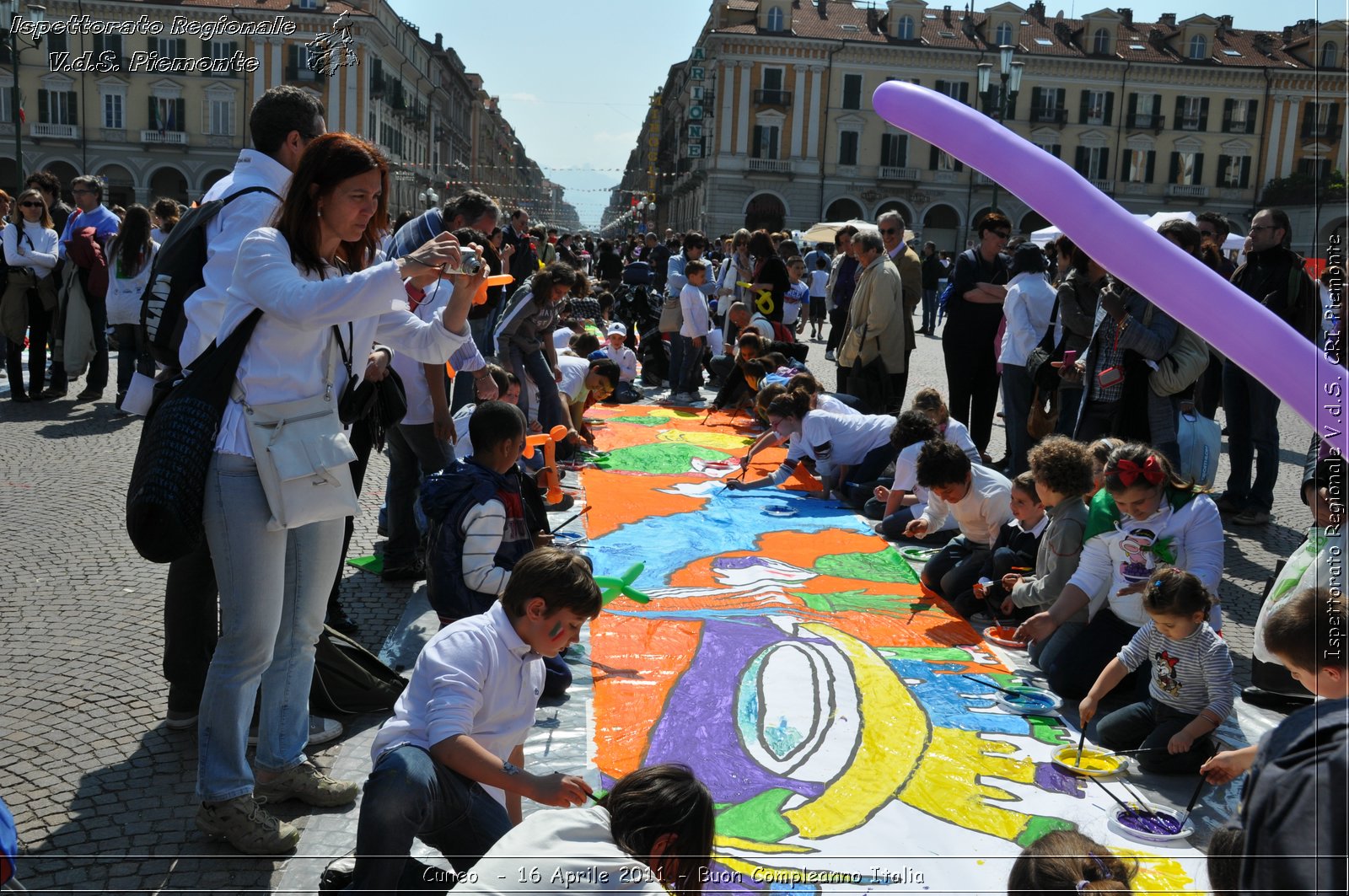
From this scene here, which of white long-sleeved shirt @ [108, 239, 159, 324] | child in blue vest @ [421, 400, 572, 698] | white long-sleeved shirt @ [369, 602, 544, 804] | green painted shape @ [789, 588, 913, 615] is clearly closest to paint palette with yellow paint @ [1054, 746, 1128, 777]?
green painted shape @ [789, 588, 913, 615]

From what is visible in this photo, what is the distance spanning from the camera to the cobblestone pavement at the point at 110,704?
9.52 feet

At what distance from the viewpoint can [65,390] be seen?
10320mm

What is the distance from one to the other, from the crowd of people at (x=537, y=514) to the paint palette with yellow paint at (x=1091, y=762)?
10 centimetres

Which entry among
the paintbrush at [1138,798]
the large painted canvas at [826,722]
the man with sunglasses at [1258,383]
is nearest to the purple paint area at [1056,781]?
the large painted canvas at [826,722]

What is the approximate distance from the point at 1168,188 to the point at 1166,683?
59475 millimetres

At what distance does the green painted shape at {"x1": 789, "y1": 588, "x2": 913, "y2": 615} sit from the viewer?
17.2 feet

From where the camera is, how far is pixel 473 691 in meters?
2.63

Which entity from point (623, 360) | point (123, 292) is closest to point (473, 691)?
point (123, 292)

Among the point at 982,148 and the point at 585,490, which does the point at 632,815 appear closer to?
the point at 982,148

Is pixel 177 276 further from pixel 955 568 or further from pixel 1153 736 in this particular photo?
pixel 955 568

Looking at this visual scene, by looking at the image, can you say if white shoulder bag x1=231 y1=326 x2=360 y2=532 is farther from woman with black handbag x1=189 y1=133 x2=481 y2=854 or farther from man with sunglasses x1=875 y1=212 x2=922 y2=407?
man with sunglasses x1=875 y1=212 x2=922 y2=407

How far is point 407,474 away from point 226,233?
8.16 feet

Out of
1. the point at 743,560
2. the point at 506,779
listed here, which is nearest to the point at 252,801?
A: the point at 506,779

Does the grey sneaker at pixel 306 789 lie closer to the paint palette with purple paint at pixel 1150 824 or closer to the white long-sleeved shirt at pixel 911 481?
the paint palette with purple paint at pixel 1150 824
